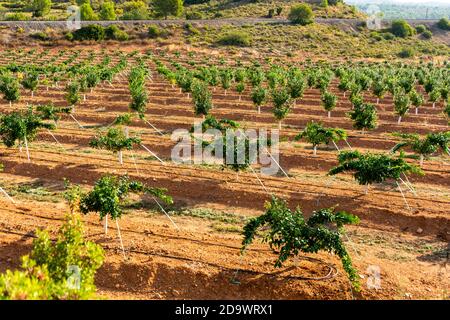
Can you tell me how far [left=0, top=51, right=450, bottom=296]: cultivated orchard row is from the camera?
1343 cm

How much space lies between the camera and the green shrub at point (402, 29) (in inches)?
3725

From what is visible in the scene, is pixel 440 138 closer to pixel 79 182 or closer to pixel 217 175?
pixel 217 175

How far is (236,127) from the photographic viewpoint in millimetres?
21703

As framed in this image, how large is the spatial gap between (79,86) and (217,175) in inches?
692

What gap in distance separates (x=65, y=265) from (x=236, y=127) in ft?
43.7

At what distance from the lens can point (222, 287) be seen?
12359mm

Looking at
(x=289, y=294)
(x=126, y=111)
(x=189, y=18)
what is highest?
(x=189, y=18)

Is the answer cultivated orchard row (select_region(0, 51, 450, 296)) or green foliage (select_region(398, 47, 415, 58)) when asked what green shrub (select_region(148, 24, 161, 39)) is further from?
green foliage (select_region(398, 47, 415, 58))

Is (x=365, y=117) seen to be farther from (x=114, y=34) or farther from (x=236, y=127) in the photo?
(x=114, y=34)

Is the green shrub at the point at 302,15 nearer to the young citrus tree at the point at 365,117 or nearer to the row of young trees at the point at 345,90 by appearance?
the row of young trees at the point at 345,90

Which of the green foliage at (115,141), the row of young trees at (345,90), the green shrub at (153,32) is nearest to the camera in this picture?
the green foliage at (115,141)

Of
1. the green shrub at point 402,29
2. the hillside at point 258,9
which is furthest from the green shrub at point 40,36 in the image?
the green shrub at point 402,29

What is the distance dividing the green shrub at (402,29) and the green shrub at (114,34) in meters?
53.7

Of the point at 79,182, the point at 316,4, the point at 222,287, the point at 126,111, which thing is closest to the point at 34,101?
the point at 126,111
